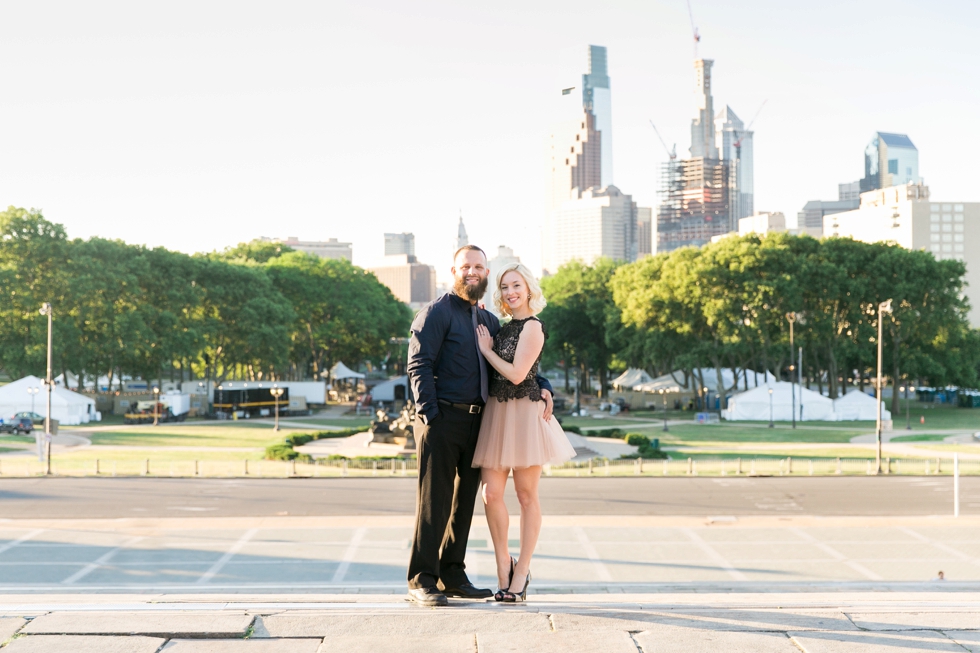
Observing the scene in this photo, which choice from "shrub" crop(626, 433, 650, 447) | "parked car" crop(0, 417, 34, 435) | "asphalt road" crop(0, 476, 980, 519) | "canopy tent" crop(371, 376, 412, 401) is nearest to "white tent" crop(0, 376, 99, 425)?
"parked car" crop(0, 417, 34, 435)

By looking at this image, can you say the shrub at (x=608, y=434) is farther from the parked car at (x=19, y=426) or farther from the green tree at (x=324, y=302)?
the green tree at (x=324, y=302)

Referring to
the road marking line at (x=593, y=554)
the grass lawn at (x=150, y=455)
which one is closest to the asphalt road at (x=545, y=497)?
the road marking line at (x=593, y=554)

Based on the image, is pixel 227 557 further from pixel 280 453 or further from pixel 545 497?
pixel 280 453

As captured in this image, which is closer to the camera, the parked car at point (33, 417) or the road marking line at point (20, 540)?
the road marking line at point (20, 540)

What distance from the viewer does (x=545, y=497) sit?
2759 centimetres

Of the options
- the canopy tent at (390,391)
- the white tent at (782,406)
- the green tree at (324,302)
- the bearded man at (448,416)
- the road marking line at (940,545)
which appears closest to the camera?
the bearded man at (448,416)

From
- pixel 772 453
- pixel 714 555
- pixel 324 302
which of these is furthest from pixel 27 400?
pixel 714 555

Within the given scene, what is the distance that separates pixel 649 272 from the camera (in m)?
77.4

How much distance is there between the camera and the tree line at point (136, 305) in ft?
208

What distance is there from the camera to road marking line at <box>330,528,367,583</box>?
16.4m

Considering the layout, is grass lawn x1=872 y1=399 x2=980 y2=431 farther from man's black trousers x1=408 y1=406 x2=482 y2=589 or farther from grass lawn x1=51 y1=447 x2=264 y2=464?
man's black trousers x1=408 y1=406 x2=482 y2=589

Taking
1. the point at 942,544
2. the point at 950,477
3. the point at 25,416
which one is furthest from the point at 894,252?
the point at 25,416

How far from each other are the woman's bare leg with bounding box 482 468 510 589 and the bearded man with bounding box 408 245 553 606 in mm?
154

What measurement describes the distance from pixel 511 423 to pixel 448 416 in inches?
19.0
